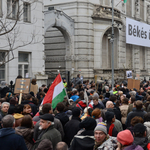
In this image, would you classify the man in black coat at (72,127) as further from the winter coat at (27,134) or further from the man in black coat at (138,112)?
the man in black coat at (138,112)

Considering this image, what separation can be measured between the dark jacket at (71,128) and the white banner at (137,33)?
2617 centimetres

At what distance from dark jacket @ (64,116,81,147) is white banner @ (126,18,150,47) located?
26165 millimetres

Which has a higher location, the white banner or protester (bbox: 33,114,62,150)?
the white banner

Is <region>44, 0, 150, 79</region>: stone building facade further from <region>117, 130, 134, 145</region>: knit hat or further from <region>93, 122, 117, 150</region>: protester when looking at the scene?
<region>117, 130, 134, 145</region>: knit hat

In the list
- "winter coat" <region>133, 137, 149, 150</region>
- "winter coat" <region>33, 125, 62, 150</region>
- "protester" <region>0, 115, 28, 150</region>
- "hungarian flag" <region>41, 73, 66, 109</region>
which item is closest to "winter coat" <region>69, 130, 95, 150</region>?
"winter coat" <region>33, 125, 62, 150</region>

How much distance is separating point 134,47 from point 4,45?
21795mm

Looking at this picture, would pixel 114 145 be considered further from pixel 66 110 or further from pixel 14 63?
pixel 14 63

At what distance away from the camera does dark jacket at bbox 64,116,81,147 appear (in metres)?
6.38

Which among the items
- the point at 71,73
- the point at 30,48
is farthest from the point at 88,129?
the point at 71,73

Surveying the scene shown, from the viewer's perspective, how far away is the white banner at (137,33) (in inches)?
1257

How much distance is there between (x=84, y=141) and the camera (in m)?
4.99

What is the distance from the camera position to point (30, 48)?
19047 millimetres

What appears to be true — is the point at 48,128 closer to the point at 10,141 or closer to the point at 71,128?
the point at 10,141

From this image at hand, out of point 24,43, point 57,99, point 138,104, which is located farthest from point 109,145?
point 24,43
